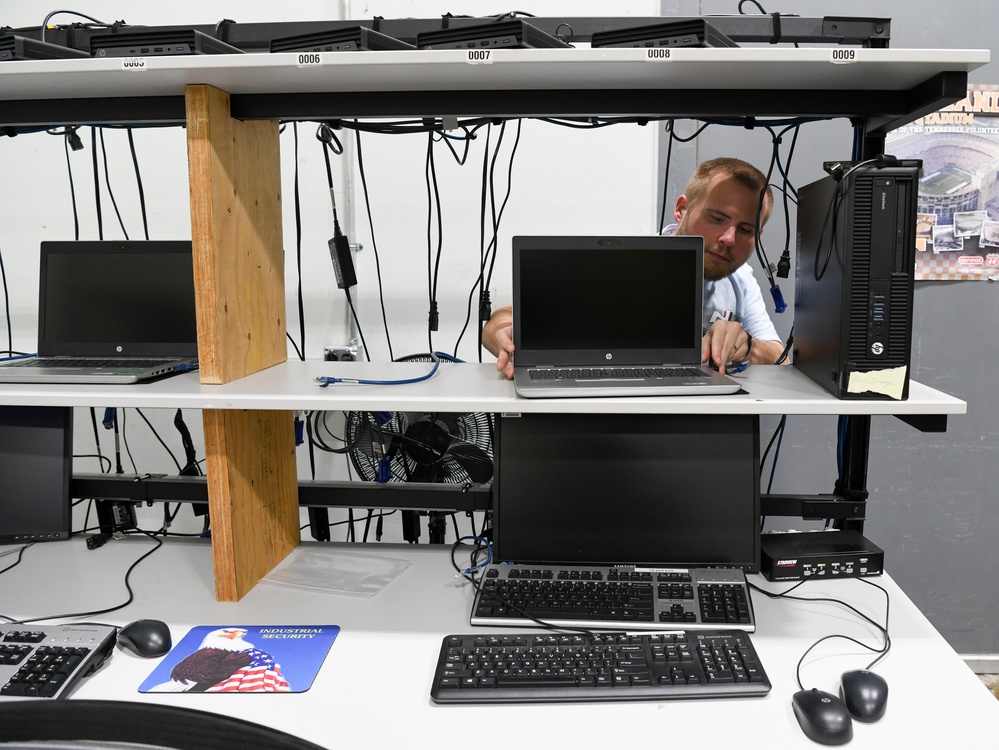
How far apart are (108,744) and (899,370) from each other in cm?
103

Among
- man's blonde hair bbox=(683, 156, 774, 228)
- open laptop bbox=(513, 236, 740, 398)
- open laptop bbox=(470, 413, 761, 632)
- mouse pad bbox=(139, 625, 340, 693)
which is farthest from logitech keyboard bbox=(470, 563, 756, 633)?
man's blonde hair bbox=(683, 156, 774, 228)

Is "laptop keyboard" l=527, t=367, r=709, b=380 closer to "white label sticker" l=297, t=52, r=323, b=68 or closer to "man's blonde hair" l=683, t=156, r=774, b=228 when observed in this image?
"white label sticker" l=297, t=52, r=323, b=68

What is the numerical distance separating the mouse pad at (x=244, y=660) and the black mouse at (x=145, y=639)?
0.02 m

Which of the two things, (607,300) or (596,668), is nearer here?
(596,668)

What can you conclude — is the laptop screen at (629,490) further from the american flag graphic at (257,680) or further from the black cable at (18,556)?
the black cable at (18,556)

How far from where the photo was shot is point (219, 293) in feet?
3.68

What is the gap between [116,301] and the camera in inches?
55.2

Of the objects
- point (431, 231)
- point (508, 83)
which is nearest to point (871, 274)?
point (508, 83)

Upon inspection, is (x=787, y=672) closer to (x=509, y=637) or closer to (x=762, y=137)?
(x=509, y=637)

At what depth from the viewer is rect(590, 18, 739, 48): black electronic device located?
0.97 m

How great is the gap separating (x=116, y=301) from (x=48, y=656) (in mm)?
712

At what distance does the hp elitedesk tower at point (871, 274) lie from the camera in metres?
0.95

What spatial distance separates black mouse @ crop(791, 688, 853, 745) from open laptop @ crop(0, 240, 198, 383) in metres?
1.22

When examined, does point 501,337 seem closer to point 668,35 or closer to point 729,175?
point 668,35
